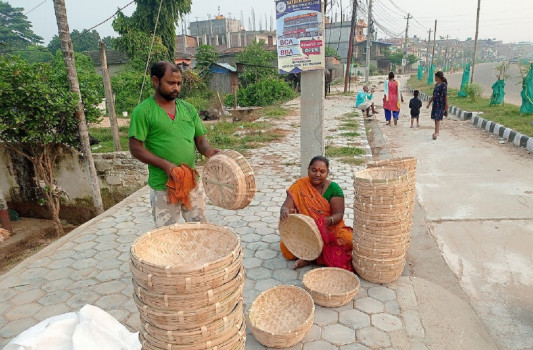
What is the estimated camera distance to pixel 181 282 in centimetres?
154

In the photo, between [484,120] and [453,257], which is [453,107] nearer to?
[484,120]

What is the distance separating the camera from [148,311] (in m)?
1.66

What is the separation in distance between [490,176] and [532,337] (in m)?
4.30

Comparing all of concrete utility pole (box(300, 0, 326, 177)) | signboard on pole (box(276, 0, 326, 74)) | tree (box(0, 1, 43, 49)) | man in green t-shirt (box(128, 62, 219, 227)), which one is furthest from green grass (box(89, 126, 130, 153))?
tree (box(0, 1, 43, 49))

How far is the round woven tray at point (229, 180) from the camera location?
8.93 feet

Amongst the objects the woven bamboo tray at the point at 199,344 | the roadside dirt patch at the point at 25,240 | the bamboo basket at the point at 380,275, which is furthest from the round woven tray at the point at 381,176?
the roadside dirt patch at the point at 25,240

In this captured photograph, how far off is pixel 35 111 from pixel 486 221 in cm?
657

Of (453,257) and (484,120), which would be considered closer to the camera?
(453,257)

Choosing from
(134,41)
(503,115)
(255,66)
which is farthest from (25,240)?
(255,66)

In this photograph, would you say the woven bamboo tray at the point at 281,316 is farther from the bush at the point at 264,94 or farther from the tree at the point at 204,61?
the tree at the point at 204,61

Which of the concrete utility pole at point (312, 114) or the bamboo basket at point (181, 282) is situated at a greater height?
the concrete utility pole at point (312, 114)

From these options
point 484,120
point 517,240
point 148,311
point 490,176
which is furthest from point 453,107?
point 148,311

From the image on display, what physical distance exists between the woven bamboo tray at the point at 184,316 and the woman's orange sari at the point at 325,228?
75.2 inches

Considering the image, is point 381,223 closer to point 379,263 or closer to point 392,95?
point 379,263
